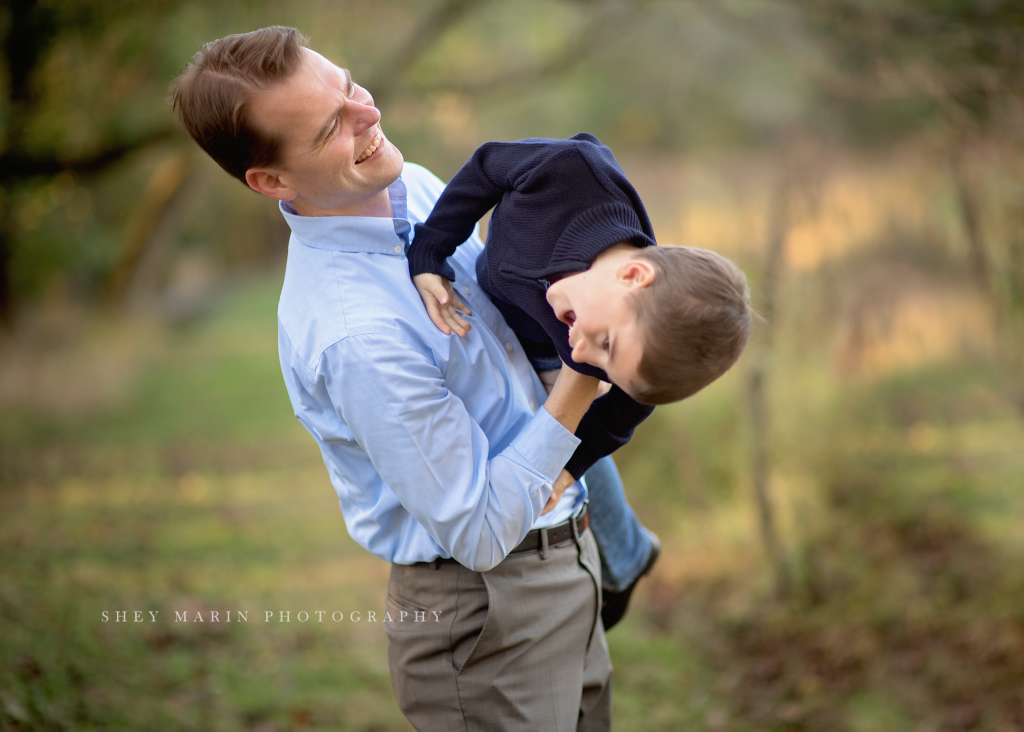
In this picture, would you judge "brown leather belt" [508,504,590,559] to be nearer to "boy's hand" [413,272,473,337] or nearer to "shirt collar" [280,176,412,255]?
"boy's hand" [413,272,473,337]

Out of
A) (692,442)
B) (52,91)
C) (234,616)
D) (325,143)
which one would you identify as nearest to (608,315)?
(325,143)

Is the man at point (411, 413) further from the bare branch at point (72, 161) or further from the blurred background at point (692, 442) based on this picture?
the bare branch at point (72, 161)

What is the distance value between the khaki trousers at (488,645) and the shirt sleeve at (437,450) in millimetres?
216

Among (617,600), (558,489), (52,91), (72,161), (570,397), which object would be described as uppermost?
(570,397)

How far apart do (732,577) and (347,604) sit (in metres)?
2.58

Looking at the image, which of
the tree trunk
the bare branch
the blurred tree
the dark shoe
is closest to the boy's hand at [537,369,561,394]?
the dark shoe

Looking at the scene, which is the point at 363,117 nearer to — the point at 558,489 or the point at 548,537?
the point at 558,489

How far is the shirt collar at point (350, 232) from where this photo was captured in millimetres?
1816

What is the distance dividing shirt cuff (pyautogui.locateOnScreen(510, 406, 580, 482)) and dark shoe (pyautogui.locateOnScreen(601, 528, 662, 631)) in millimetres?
771

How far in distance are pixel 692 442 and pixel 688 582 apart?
1.21m

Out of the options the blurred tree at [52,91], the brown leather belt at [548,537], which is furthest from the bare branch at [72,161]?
the brown leather belt at [548,537]

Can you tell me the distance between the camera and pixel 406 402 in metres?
1.62

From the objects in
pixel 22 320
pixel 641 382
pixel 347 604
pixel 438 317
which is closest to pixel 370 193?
pixel 438 317

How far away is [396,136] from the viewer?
10.1 meters
